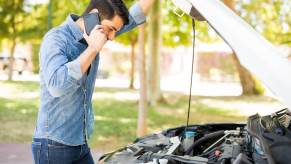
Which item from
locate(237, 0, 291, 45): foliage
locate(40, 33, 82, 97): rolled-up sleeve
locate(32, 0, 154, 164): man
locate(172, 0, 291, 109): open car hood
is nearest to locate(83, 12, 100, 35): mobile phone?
locate(32, 0, 154, 164): man

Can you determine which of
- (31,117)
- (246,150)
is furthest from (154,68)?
(246,150)

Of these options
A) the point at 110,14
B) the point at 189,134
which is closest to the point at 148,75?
the point at 189,134

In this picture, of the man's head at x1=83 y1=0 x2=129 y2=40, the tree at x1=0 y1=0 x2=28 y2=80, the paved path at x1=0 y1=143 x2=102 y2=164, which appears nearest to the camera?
the man's head at x1=83 y1=0 x2=129 y2=40

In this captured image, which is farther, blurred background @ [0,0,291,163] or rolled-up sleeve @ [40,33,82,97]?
blurred background @ [0,0,291,163]

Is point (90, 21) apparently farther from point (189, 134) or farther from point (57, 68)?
point (189, 134)

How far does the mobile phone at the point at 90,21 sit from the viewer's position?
270 centimetres

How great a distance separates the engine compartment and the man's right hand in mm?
676

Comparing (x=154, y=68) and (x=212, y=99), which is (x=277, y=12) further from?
(x=154, y=68)

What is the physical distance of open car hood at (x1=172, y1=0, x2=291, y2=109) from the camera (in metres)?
1.99

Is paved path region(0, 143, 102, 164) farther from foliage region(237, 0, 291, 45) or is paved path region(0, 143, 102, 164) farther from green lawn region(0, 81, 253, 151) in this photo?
foliage region(237, 0, 291, 45)

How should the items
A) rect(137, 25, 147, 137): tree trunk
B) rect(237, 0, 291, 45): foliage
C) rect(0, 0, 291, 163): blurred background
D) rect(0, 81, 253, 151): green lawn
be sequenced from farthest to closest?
rect(237, 0, 291, 45): foliage → rect(0, 81, 253, 151): green lawn → rect(0, 0, 291, 163): blurred background → rect(137, 25, 147, 137): tree trunk

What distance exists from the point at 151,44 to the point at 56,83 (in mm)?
12685

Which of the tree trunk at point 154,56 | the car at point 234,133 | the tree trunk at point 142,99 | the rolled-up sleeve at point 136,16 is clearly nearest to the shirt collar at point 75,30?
the car at point 234,133

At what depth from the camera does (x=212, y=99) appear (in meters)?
19.1
